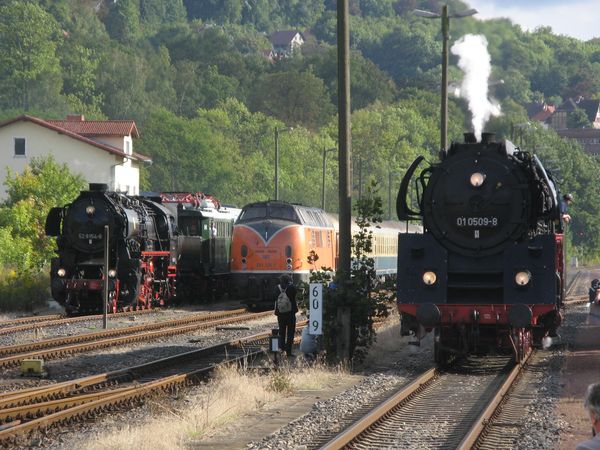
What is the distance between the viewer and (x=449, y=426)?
14.2m

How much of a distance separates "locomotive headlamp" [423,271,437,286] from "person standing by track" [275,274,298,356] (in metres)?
3.32

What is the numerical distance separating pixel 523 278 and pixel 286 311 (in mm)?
4631

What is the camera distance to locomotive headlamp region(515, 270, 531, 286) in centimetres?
1875

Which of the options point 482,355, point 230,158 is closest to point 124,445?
point 482,355

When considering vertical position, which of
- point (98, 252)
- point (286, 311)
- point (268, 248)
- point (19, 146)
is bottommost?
point (286, 311)

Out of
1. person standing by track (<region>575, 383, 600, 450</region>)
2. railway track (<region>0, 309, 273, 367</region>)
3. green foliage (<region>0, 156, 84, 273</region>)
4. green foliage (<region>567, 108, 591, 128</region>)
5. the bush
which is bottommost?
railway track (<region>0, 309, 273, 367</region>)

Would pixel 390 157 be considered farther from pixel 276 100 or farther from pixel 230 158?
pixel 276 100

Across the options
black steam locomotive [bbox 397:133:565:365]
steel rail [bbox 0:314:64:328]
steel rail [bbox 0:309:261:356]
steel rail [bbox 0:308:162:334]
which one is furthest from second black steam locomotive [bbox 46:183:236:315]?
black steam locomotive [bbox 397:133:565:365]

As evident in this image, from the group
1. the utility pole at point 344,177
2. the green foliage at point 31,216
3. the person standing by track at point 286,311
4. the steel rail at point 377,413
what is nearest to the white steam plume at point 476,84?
the utility pole at point 344,177

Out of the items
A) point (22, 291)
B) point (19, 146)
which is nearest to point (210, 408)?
point (22, 291)

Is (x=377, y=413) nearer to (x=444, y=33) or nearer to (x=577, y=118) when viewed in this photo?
(x=444, y=33)

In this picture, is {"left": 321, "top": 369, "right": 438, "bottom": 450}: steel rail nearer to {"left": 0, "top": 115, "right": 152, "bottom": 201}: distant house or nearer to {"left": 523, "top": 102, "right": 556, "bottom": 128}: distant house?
{"left": 0, "top": 115, "right": 152, "bottom": 201}: distant house

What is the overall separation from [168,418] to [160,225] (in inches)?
846

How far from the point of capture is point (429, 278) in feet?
62.6
